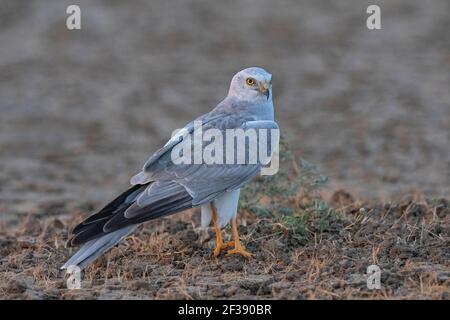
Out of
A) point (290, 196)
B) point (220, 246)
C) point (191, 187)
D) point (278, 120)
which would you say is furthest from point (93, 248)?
point (278, 120)

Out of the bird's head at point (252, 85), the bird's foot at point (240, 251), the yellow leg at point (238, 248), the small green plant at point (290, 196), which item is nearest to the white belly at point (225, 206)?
the yellow leg at point (238, 248)

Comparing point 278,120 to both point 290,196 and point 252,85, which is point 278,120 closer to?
point 290,196

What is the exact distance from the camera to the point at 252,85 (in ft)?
23.7

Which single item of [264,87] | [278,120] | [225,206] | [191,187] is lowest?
[225,206]

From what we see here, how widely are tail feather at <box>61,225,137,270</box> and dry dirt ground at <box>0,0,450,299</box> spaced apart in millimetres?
185

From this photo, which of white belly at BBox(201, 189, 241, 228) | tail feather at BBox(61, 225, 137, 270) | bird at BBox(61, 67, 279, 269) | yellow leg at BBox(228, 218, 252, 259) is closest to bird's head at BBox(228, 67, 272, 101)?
bird at BBox(61, 67, 279, 269)

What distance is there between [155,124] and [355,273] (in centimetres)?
756

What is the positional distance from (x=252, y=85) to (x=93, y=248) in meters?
1.88

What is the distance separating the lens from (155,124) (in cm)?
1342
